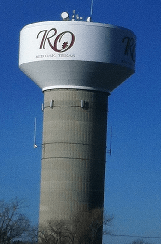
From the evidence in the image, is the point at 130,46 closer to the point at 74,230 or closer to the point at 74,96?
the point at 74,96

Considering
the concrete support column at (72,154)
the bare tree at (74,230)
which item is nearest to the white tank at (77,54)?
the concrete support column at (72,154)

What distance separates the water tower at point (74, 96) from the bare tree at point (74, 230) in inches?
22.7

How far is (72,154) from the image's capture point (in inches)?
3164

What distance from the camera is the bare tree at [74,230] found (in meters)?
79.4

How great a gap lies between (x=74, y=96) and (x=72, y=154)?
4491mm

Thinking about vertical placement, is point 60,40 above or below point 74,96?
above

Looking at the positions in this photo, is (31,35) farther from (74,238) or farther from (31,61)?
(74,238)

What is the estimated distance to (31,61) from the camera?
8069cm

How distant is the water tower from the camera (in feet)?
261

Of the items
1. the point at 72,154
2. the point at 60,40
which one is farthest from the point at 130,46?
the point at 72,154

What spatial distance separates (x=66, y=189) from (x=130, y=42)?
12.5 meters

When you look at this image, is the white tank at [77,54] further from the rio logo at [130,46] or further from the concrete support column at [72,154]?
the concrete support column at [72,154]

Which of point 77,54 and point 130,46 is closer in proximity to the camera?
point 77,54

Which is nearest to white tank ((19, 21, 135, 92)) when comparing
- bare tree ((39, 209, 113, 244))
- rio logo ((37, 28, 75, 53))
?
rio logo ((37, 28, 75, 53))
